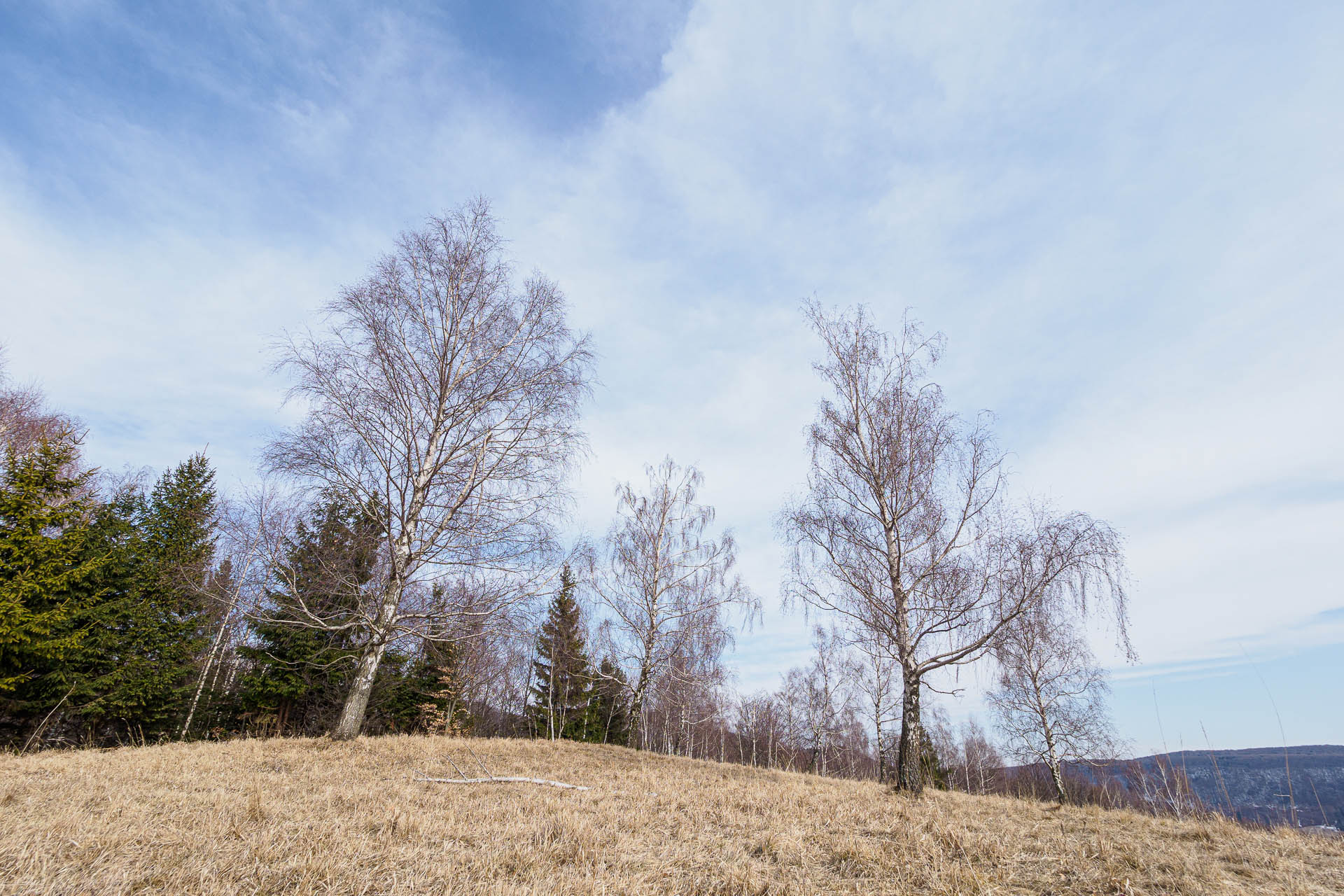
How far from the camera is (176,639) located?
54.0 ft

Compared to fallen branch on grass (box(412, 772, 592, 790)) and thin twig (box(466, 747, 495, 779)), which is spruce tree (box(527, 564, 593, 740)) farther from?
fallen branch on grass (box(412, 772, 592, 790))

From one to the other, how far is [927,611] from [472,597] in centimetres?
903

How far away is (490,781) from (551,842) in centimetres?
388

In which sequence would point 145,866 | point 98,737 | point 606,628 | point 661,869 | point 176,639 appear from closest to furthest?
1. point 145,866
2. point 661,869
3. point 98,737
4. point 176,639
5. point 606,628

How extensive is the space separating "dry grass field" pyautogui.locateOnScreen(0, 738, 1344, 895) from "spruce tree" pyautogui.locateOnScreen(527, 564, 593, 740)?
20.1 meters

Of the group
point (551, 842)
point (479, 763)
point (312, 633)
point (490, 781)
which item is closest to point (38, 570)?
point (312, 633)

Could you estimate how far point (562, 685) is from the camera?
107 ft

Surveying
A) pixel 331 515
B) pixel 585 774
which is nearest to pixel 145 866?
pixel 585 774

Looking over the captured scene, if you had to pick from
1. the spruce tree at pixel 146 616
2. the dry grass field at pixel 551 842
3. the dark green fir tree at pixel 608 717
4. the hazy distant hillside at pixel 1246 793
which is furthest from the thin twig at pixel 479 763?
the dark green fir tree at pixel 608 717

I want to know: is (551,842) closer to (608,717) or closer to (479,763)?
(479,763)

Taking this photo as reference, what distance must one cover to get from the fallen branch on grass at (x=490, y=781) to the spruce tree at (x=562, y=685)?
18.5 m

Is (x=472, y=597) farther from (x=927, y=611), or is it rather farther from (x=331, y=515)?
(x=927, y=611)

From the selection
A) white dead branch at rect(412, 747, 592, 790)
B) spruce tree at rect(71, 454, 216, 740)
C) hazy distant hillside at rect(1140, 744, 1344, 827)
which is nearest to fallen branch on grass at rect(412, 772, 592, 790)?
white dead branch at rect(412, 747, 592, 790)

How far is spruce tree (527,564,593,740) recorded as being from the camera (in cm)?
2909
